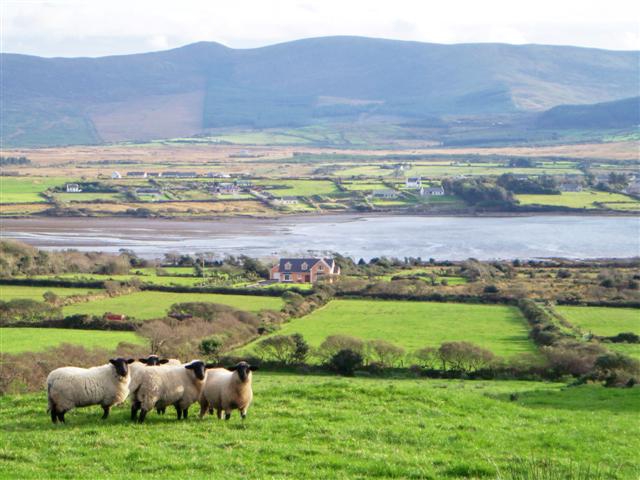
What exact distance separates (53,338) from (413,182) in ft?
329

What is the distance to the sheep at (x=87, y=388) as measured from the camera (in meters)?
14.4

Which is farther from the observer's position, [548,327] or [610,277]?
[610,277]

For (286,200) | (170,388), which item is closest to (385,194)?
(286,200)

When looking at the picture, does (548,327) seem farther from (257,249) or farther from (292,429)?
(257,249)

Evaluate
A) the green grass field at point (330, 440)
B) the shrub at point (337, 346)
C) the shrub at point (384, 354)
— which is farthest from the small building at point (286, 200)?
the green grass field at point (330, 440)

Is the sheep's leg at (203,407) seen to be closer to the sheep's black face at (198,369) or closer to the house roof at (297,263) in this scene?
the sheep's black face at (198,369)

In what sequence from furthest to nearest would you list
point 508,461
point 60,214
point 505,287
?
1. point 60,214
2. point 505,287
3. point 508,461

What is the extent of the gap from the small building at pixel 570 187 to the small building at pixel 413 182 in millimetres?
18568

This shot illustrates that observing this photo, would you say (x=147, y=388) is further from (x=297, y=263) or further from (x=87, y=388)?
(x=297, y=263)

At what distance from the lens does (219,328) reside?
125 ft

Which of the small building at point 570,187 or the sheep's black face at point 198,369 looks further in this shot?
the small building at point 570,187

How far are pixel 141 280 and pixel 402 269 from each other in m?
18.5

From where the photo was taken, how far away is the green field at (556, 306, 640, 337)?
4206 centimetres

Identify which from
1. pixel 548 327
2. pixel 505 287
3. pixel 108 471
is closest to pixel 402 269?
pixel 505 287
